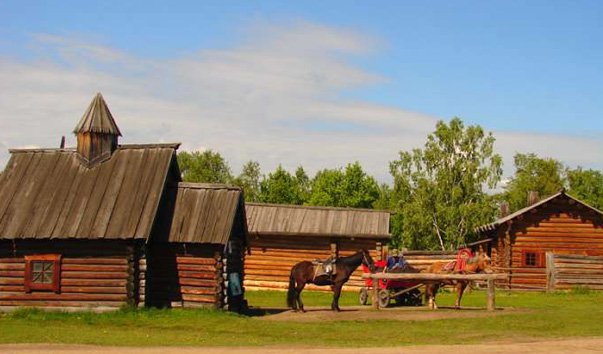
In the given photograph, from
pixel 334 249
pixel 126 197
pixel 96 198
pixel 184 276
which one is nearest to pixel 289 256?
pixel 334 249

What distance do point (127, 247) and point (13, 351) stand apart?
29.3ft

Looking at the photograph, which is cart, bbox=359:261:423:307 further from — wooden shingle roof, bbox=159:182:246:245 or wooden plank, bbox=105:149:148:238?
wooden plank, bbox=105:149:148:238

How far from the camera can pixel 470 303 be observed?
32531 millimetres

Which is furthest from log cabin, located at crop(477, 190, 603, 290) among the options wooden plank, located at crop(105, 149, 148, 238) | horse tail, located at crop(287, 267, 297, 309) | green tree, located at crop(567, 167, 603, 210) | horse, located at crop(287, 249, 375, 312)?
green tree, located at crop(567, 167, 603, 210)

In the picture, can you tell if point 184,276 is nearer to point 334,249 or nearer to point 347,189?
point 334,249

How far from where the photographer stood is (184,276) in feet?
Answer: 90.2

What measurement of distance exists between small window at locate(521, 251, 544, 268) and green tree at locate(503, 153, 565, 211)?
43264 millimetres

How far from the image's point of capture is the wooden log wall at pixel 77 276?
2669cm

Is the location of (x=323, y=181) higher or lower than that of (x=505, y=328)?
higher

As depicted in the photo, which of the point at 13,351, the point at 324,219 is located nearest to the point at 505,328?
the point at 13,351

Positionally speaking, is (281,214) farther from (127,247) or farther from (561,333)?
(561,333)

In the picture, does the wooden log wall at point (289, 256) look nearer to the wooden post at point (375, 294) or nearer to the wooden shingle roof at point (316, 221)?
the wooden shingle roof at point (316, 221)

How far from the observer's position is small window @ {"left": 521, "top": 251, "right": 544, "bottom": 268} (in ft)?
142

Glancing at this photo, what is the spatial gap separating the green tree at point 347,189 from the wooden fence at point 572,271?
47296mm
